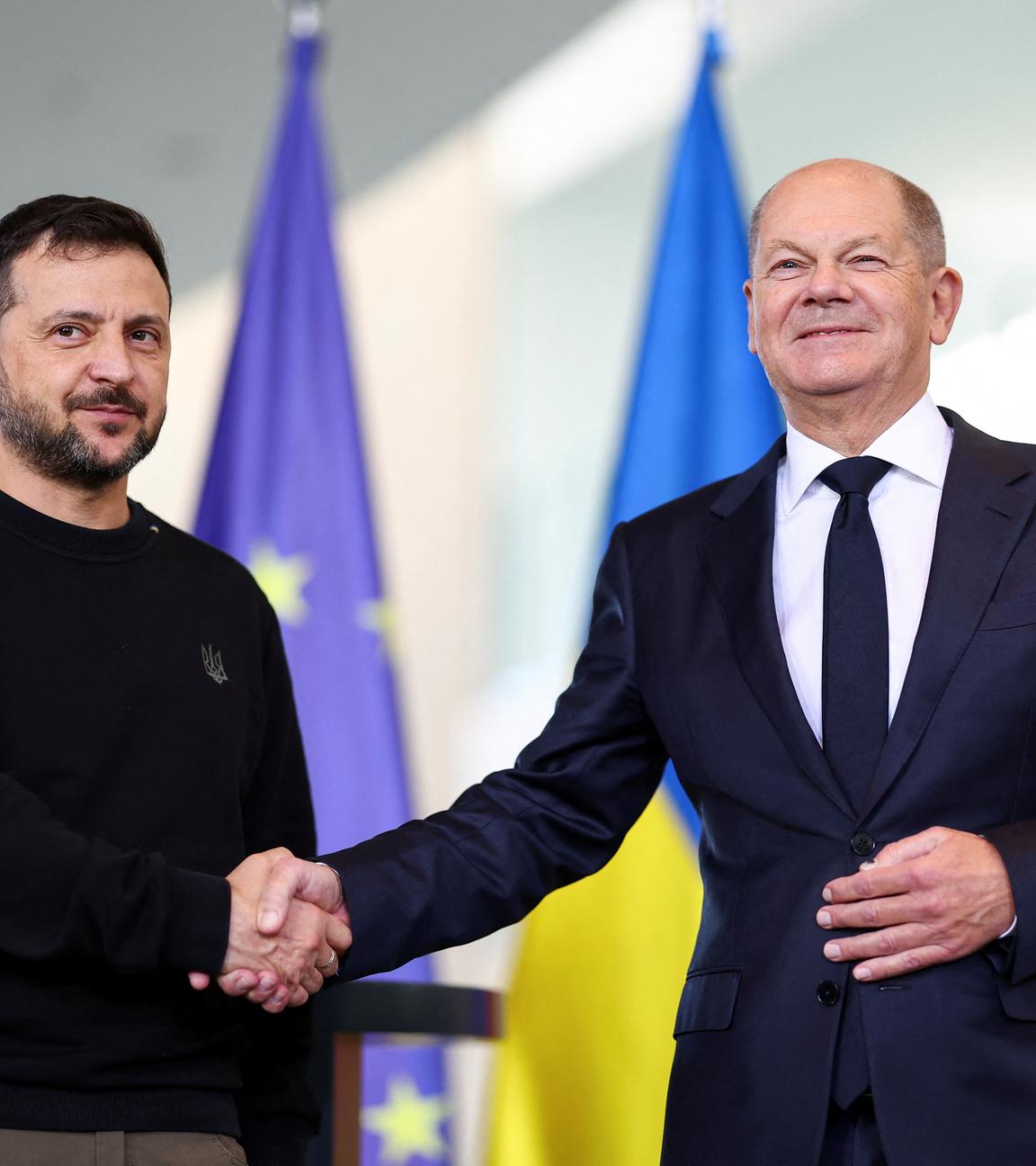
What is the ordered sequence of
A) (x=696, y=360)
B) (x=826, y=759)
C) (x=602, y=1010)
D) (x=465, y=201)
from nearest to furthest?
(x=826, y=759) → (x=602, y=1010) → (x=696, y=360) → (x=465, y=201)

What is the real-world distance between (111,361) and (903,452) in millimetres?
998

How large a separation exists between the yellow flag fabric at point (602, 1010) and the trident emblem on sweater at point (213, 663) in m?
1.10

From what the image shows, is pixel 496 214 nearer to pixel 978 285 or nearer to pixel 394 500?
pixel 394 500

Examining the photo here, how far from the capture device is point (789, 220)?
2121 millimetres

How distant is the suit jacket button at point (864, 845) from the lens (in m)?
1.79

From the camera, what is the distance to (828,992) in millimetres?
1756

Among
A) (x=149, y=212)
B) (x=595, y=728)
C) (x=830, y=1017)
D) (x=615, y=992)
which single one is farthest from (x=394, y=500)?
(x=830, y=1017)

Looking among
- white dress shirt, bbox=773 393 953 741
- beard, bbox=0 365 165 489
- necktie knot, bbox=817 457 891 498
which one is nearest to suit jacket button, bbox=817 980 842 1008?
white dress shirt, bbox=773 393 953 741

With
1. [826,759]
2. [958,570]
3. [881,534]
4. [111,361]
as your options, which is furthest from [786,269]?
[111,361]

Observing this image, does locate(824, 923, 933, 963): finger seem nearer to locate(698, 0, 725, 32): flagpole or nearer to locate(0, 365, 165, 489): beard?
locate(0, 365, 165, 489): beard

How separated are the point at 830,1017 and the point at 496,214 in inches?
97.2

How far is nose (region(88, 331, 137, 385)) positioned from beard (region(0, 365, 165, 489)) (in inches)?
0.6

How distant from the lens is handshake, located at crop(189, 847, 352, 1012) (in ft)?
6.41

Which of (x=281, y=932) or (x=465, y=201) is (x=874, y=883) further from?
(x=465, y=201)
